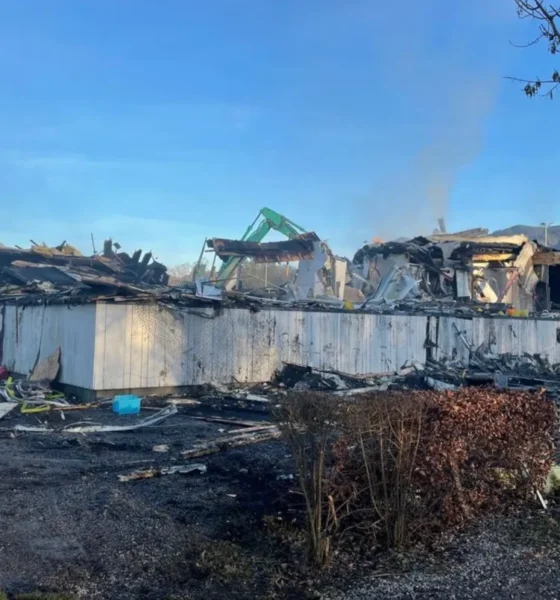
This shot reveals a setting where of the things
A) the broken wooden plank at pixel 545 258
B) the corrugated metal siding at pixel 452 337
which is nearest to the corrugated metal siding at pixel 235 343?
the corrugated metal siding at pixel 452 337

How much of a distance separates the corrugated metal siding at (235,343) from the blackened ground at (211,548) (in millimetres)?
6971

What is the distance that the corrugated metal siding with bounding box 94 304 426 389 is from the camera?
50.3 ft

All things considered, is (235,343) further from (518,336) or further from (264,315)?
(518,336)

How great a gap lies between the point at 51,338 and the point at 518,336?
15.8 m

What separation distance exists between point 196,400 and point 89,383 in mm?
2475

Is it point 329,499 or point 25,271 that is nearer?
point 329,499

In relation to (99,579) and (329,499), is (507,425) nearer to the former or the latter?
(329,499)

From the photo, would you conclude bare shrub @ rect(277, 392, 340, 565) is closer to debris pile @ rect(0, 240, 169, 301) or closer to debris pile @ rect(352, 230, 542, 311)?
debris pile @ rect(0, 240, 169, 301)

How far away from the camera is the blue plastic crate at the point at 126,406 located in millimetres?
13672

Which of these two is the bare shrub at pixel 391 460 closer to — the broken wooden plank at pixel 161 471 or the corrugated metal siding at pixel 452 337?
the broken wooden plank at pixel 161 471

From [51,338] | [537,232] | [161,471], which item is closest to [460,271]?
[51,338]

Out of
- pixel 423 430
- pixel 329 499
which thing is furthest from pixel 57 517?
pixel 423 430

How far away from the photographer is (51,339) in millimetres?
16641

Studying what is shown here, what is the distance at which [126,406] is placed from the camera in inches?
539
